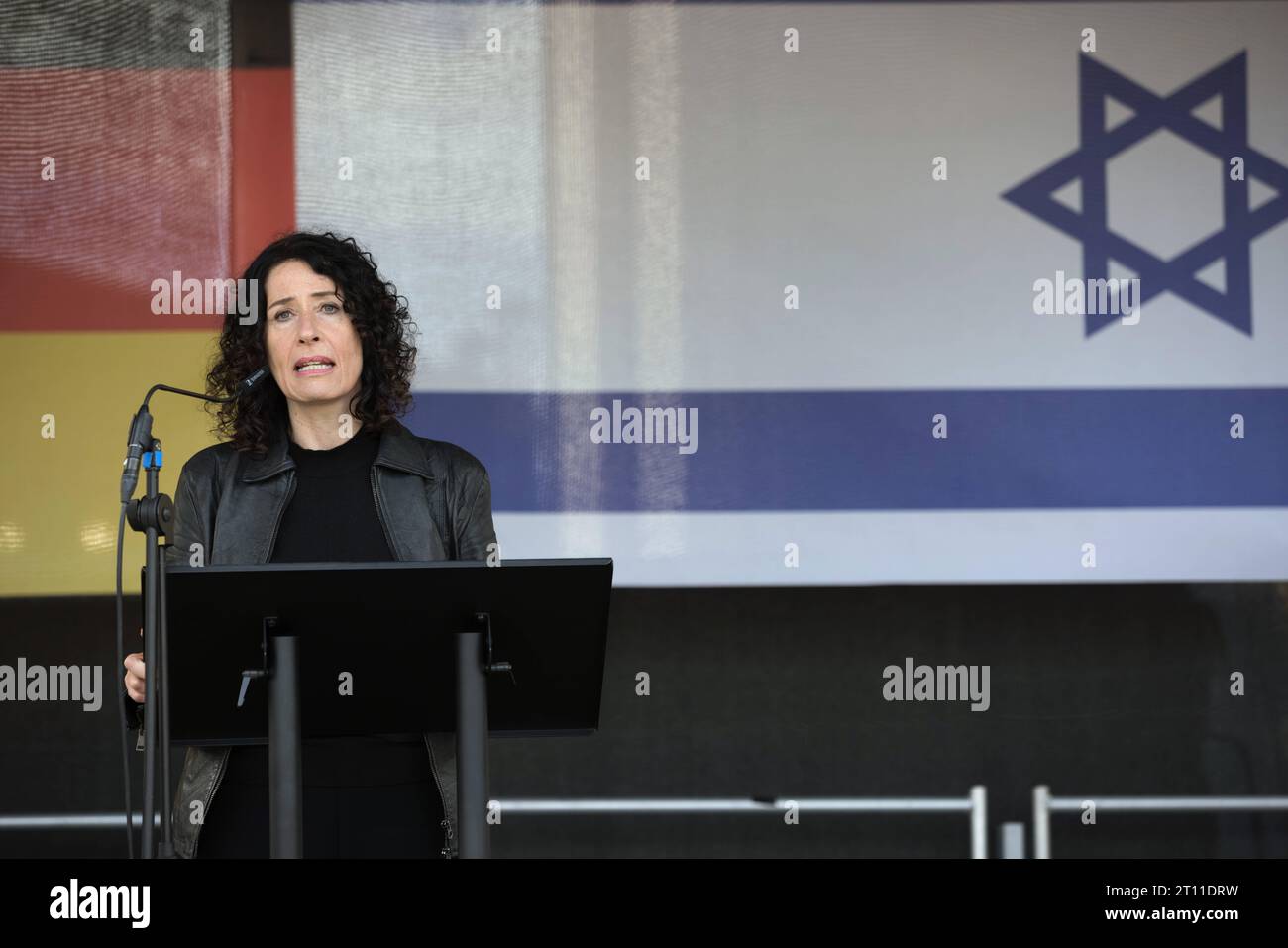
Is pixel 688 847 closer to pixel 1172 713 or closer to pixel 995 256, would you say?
pixel 1172 713

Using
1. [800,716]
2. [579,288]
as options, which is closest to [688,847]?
[800,716]

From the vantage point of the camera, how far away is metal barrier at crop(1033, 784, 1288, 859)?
3.52 m

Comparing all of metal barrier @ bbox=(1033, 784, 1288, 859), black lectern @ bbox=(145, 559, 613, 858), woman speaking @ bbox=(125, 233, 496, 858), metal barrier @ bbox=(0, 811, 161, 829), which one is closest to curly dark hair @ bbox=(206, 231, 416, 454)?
woman speaking @ bbox=(125, 233, 496, 858)

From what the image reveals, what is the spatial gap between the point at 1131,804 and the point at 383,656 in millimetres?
2533

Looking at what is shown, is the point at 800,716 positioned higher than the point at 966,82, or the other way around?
the point at 966,82

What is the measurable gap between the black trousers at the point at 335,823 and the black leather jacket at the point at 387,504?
0.05m

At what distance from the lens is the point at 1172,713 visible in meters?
3.63

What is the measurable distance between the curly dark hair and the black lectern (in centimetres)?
57

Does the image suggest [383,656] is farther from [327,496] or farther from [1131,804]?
[1131,804]

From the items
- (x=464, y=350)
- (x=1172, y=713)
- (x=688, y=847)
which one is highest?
(x=464, y=350)

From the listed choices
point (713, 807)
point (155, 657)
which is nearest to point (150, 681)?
point (155, 657)

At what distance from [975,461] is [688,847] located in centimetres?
119

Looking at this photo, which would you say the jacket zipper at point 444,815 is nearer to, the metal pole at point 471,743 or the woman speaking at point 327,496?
the woman speaking at point 327,496
